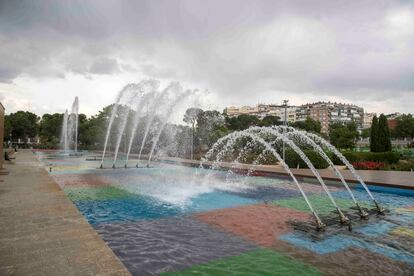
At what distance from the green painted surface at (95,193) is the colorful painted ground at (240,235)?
1.5 inches

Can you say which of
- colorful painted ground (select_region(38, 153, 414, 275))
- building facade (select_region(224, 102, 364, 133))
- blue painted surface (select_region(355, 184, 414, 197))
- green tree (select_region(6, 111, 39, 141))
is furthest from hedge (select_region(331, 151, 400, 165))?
building facade (select_region(224, 102, 364, 133))

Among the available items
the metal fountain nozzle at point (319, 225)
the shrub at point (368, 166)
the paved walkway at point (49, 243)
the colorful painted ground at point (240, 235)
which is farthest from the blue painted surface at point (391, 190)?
the paved walkway at point (49, 243)

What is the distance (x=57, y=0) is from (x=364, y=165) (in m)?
23.4

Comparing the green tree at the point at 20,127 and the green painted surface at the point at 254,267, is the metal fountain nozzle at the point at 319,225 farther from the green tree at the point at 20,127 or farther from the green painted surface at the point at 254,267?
the green tree at the point at 20,127

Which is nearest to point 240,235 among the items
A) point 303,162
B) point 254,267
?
point 254,267

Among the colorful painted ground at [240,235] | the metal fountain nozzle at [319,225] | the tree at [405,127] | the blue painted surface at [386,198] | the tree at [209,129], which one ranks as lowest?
the colorful painted ground at [240,235]

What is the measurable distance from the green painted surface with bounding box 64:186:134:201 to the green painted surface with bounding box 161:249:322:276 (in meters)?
7.08

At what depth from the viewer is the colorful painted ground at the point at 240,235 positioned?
520 cm

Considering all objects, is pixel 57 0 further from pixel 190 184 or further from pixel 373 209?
pixel 373 209

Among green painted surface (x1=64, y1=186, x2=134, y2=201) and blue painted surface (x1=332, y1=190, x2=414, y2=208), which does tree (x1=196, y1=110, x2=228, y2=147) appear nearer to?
blue painted surface (x1=332, y1=190, x2=414, y2=208)

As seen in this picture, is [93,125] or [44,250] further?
[93,125]

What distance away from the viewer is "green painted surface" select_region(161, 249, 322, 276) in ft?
16.1

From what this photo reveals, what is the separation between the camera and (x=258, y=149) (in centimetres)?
3152

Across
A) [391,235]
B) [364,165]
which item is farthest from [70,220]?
[364,165]
